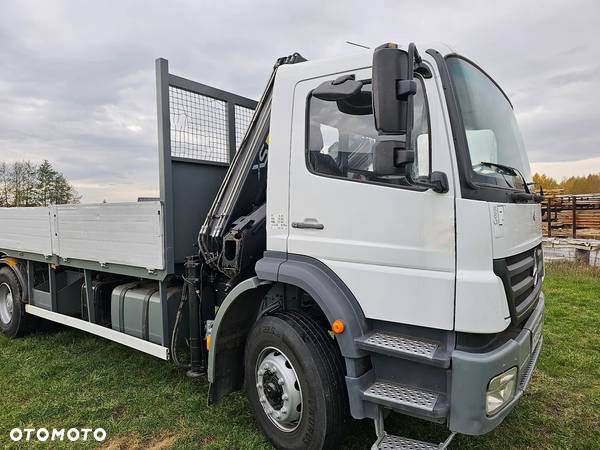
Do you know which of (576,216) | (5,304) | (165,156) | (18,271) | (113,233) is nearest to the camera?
(165,156)

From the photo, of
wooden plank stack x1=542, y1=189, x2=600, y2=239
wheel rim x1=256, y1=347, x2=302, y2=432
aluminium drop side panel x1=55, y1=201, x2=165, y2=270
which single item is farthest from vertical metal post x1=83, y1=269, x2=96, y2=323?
wooden plank stack x1=542, y1=189, x2=600, y2=239

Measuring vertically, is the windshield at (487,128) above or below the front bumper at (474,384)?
above

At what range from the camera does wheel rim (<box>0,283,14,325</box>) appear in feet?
19.3

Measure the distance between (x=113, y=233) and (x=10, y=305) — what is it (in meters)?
3.04

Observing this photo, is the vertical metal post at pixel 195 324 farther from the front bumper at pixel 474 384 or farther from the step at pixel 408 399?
the front bumper at pixel 474 384

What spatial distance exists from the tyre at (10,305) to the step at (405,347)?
506cm

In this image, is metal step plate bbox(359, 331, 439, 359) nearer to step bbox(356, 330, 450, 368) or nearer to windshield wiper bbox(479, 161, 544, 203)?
step bbox(356, 330, 450, 368)

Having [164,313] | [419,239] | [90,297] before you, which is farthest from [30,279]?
[419,239]

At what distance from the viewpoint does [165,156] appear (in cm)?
354

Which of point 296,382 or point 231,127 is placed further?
point 231,127

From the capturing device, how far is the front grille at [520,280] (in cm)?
226

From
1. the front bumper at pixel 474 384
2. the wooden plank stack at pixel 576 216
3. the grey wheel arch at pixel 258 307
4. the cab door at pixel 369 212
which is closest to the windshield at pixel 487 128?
the cab door at pixel 369 212

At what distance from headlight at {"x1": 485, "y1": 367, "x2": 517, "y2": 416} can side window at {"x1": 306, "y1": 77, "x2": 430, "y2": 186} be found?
45.1 inches

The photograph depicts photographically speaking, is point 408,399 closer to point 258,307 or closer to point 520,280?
point 520,280
